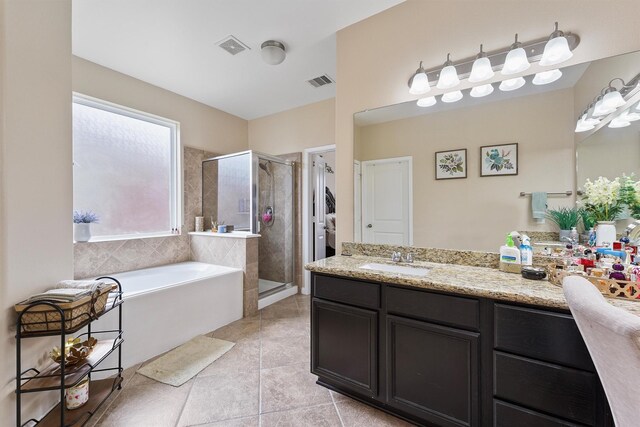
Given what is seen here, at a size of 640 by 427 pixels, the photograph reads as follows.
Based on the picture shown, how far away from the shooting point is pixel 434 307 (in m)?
1.34

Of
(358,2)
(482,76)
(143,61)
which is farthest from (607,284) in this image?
(143,61)

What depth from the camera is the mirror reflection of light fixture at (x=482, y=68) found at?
1603 millimetres

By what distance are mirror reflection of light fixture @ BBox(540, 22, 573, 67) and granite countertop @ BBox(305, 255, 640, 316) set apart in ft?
4.02

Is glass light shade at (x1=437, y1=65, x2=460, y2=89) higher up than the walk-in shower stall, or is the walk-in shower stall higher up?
glass light shade at (x1=437, y1=65, x2=460, y2=89)

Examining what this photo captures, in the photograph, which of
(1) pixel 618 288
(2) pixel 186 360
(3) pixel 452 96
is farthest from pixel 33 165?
(1) pixel 618 288

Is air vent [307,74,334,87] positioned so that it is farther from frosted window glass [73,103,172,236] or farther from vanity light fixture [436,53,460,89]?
frosted window glass [73,103,172,236]

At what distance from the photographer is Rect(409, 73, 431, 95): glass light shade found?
71.6 inches

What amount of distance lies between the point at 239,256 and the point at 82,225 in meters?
1.53

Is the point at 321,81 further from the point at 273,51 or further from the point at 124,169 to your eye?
the point at 124,169

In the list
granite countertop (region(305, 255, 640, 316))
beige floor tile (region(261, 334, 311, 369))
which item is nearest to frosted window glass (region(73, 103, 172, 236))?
beige floor tile (region(261, 334, 311, 369))

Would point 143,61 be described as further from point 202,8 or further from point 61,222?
point 61,222

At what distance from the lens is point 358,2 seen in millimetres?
1946

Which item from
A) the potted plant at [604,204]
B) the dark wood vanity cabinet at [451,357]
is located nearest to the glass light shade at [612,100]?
the potted plant at [604,204]

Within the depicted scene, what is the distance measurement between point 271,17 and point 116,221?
2.66 m
